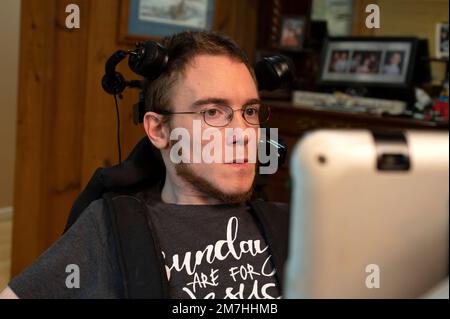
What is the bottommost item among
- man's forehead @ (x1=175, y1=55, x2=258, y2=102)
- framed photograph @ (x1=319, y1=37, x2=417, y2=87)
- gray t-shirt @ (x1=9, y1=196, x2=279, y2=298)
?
gray t-shirt @ (x1=9, y1=196, x2=279, y2=298)

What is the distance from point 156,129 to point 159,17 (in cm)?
140

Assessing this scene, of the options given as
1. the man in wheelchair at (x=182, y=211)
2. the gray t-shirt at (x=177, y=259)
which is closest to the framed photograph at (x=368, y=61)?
the man in wheelchair at (x=182, y=211)

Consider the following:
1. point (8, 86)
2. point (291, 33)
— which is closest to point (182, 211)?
point (291, 33)

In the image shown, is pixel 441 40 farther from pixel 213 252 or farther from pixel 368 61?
pixel 213 252

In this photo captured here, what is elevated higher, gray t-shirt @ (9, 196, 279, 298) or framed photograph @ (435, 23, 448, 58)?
framed photograph @ (435, 23, 448, 58)

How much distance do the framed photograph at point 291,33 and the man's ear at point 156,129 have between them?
87.0 inches

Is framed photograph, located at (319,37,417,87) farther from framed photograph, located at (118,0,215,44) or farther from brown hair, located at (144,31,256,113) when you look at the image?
brown hair, located at (144,31,256,113)

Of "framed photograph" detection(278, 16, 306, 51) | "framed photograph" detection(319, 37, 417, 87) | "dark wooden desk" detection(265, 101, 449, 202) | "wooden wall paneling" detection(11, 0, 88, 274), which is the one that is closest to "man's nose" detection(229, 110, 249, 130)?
"wooden wall paneling" detection(11, 0, 88, 274)

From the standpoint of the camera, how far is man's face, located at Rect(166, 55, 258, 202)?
1013 mm

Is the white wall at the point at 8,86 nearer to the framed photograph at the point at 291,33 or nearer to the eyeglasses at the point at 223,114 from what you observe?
the framed photograph at the point at 291,33

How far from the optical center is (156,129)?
115 centimetres

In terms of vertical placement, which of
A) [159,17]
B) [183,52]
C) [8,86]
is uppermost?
[159,17]

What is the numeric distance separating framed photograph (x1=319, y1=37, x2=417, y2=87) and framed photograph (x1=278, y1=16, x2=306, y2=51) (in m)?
Result: 0.18

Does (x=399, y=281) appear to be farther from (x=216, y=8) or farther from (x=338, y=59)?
(x=338, y=59)
